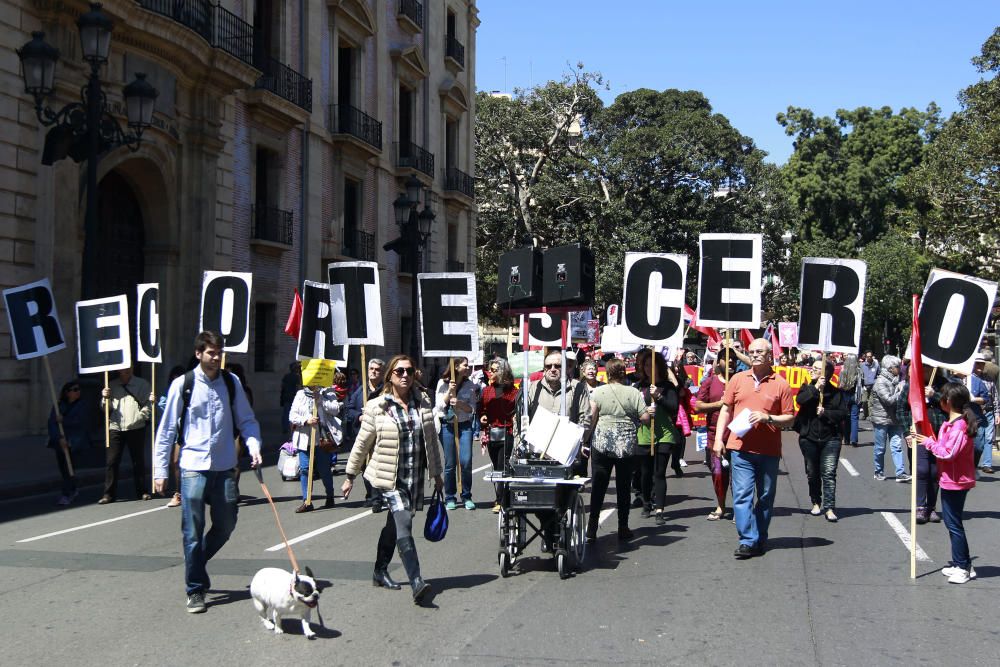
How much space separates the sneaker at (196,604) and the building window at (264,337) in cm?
1917

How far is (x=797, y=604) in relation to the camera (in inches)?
264

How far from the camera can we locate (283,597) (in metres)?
5.89

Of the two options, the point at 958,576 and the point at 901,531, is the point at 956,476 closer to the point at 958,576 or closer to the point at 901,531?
the point at 958,576

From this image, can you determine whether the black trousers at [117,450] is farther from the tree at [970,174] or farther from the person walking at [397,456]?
the tree at [970,174]

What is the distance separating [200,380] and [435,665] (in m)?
2.51

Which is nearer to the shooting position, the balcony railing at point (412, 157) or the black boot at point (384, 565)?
the black boot at point (384, 565)

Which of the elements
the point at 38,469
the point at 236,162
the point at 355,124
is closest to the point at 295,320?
the point at 38,469

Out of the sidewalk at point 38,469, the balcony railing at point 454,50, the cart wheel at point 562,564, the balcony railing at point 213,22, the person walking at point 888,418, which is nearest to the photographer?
the cart wheel at point 562,564

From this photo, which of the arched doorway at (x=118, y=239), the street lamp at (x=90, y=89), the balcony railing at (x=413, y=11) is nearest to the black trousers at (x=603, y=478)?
the street lamp at (x=90, y=89)

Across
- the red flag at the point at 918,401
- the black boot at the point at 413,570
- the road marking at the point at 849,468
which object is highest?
the red flag at the point at 918,401

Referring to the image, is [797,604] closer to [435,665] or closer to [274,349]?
[435,665]

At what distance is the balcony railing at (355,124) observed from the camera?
1139 inches

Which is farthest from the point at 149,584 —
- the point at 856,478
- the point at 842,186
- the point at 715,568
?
the point at 842,186

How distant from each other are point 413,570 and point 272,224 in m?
19.6
